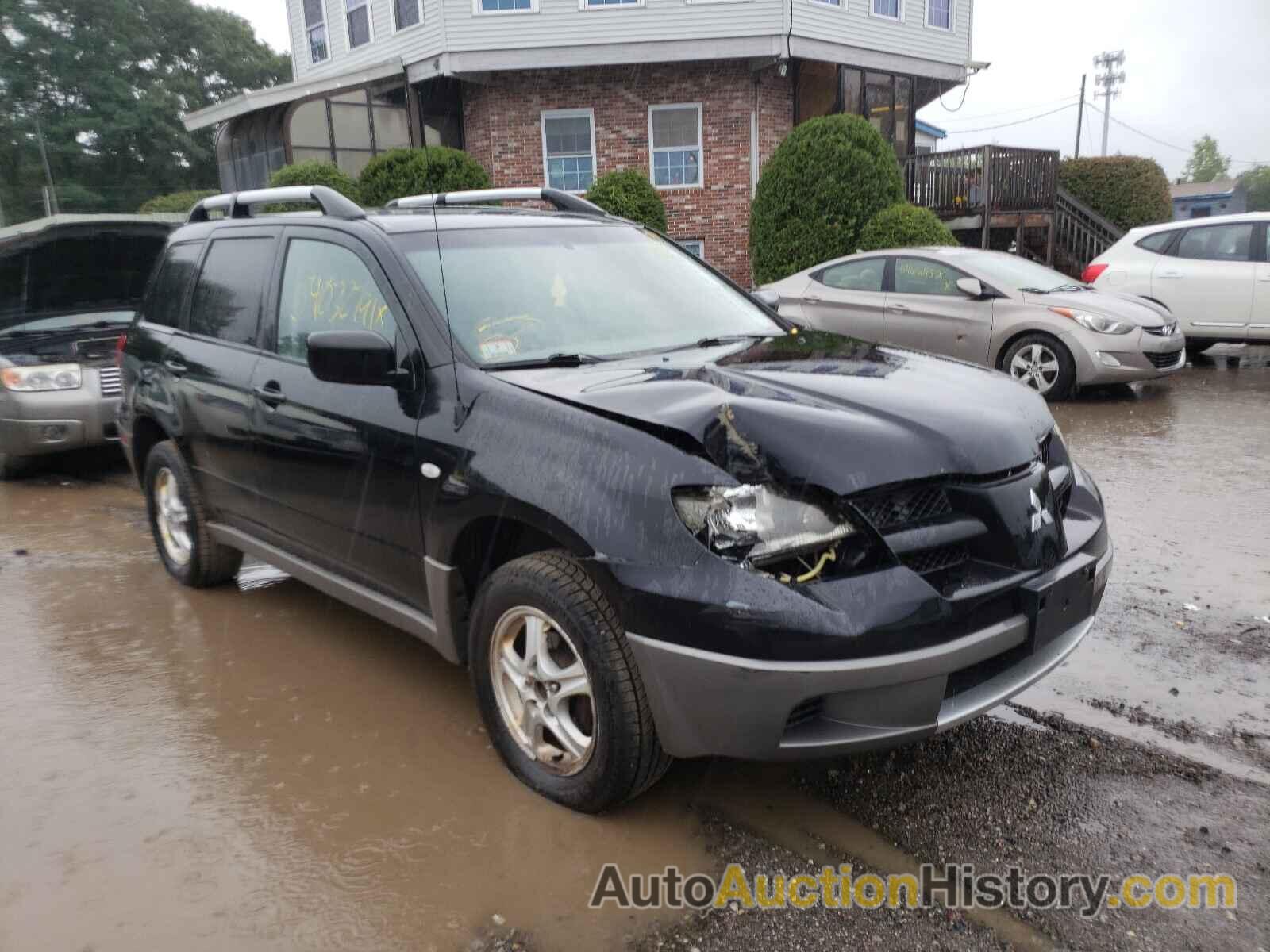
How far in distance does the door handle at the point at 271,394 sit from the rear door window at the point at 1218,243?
1028cm

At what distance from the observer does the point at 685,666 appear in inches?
94.7

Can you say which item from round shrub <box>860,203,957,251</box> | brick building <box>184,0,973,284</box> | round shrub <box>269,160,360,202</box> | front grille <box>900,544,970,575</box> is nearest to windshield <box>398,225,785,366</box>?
front grille <box>900,544,970,575</box>

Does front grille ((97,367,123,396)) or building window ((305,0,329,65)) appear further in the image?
building window ((305,0,329,65))

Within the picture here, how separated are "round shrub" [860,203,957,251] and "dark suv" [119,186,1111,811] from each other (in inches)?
425

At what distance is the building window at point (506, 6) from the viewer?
60.7 feet

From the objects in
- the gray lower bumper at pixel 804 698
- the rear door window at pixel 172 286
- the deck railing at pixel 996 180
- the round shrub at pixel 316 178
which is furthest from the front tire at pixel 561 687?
the deck railing at pixel 996 180

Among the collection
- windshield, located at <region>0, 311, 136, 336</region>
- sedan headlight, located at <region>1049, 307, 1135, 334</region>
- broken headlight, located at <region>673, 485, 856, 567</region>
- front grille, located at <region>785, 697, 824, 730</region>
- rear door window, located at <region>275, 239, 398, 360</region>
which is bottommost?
front grille, located at <region>785, 697, 824, 730</region>

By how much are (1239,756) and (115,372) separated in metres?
7.45

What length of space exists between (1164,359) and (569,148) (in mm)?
13527

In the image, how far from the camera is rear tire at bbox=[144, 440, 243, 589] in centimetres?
469

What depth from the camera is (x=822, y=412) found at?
2598 mm

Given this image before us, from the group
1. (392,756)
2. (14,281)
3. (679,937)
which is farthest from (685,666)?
(14,281)

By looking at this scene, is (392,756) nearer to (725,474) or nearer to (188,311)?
(725,474)

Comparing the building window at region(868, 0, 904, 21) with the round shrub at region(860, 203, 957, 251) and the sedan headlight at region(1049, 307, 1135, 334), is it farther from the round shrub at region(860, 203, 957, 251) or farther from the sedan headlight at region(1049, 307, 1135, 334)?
the sedan headlight at region(1049, 307, 1135, 334)
